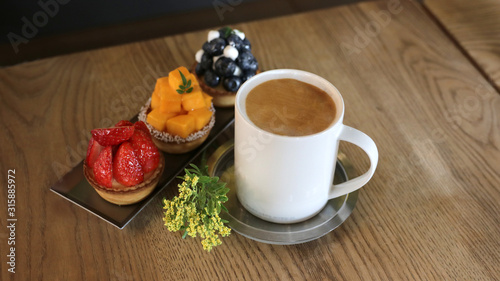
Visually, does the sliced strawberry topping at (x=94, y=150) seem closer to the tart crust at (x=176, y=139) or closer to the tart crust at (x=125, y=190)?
the tart crust at (x=125, y=190)

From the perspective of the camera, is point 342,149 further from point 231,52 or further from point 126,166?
point 126,166

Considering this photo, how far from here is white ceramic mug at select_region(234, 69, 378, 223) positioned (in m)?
0.73

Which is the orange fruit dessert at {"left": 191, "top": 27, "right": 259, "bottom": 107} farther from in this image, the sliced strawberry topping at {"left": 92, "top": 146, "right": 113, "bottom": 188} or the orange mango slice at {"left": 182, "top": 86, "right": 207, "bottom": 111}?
the sliced strawberry topping at {"left": 92, "top": 146, "right": 113, "bottom": 188}

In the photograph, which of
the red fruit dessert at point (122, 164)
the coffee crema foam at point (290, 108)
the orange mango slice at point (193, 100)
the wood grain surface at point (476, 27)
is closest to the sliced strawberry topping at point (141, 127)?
the red fruit dessert at point (122, 164)

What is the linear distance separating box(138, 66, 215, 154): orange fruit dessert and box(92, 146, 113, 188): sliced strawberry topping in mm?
148

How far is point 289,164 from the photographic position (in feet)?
2.46

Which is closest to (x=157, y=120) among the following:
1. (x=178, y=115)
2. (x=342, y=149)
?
(x=178, y=115)

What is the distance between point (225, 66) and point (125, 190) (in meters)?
0.37

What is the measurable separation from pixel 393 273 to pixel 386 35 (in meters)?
0.77

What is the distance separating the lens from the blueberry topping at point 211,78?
42.3 inches

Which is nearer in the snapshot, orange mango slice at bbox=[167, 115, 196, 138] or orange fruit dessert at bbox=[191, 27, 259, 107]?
orange mango slice at bbox=[167, 115, 196, 138]

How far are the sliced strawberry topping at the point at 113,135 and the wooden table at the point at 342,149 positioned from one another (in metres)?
0.15

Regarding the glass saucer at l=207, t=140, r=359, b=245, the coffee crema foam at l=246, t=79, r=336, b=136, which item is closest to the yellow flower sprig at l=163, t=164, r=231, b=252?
the glass saucer at l=207, t=140, r=359, b=245

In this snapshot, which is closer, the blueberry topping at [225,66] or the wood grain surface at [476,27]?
the blueberry topping at [225,66]
